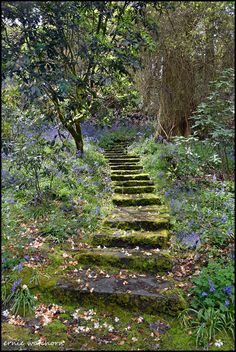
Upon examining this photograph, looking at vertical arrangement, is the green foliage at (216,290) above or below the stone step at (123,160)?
below

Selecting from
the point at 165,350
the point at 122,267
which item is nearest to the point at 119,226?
the point at 122,267

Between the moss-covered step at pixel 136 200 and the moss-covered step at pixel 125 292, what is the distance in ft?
7.64

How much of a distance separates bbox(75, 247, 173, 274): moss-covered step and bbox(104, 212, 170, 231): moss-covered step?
0.67m

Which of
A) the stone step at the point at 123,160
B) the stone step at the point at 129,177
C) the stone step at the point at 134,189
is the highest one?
the stone step at the point at 123,160

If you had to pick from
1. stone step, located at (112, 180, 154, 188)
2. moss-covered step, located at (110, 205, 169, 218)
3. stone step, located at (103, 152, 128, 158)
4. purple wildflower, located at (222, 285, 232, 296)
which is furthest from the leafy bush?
stone step, located at (103, 152, 128, 158)

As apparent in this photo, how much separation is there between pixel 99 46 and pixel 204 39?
356 cm

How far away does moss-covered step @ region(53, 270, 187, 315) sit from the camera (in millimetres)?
3334

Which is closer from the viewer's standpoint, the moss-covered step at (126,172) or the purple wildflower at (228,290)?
the purple wildflower at (228,290)

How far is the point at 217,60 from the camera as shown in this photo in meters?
7.76

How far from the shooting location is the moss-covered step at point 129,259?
405 cm

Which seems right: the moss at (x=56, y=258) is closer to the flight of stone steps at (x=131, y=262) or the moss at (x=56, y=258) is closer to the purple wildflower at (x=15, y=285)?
the flight of stone steps at (x=131, y=262)

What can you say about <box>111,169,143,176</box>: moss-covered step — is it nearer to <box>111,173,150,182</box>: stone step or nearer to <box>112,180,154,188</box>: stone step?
<box>111,173,150,182</box>: stone step

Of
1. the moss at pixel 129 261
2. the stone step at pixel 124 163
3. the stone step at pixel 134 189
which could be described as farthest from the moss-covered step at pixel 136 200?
the stone step at pixel 124 163

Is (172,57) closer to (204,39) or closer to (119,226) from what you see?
(204,39)
